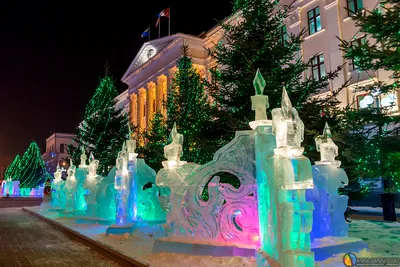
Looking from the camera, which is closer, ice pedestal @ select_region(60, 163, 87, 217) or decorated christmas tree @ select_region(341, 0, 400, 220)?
decorated christmas tree @ select_region(341, 0, 400, 220)

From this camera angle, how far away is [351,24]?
22.8m

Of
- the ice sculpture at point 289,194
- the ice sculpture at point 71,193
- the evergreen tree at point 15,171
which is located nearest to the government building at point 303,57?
the ice sculpture at point 289,194

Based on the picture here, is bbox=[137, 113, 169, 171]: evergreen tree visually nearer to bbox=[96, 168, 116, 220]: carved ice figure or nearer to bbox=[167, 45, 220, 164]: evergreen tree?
bbox=[167, 45, 220, 164]: evergreen tree

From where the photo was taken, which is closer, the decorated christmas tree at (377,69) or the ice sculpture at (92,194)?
the decorated christmas tree at (377,69)

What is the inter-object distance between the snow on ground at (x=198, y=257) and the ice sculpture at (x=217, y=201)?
0.54 meters

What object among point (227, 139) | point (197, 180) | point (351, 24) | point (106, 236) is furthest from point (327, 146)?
point (351, 24)

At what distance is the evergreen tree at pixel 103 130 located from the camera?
2773 centimetres

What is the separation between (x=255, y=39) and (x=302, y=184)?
7.88 m

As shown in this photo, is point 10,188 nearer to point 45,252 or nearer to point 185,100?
point 185,100

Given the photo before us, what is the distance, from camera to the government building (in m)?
21.4

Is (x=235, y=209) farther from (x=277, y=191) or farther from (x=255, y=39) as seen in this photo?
(x=255, y=39)

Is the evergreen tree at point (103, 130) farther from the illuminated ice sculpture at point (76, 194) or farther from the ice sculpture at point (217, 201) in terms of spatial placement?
the ice sculpture at point (217, 201)

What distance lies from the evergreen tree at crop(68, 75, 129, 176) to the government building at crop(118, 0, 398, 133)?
3.58m

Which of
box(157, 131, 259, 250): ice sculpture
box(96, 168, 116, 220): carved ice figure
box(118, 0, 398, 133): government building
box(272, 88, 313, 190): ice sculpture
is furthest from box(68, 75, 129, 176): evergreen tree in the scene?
box(272, 88, 313, 190): ice sculpture
